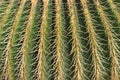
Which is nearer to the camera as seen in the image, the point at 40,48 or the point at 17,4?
the point at 40,48

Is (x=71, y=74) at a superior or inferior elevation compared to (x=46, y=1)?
inferior

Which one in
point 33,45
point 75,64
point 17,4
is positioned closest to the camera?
point 75,64

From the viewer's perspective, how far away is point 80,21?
7.09ft

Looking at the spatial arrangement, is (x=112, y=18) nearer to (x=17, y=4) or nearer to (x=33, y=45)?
(x=33, y=45)

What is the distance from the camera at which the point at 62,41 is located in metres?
2.08

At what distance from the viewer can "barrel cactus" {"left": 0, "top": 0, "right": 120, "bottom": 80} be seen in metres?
2.03

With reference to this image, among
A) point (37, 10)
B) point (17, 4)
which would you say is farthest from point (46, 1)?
point (17, 4)

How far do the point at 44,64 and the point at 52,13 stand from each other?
0.38 meters

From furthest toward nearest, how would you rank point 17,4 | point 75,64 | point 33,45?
point 17,4, point 33,45, point 75,64

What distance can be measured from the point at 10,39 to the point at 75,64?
1.68 ft

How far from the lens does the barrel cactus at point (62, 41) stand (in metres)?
2.03

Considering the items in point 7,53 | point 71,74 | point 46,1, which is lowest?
point 71,74

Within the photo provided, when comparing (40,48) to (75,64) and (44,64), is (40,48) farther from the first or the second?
(75,64)

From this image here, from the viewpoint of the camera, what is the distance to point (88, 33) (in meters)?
2.07
